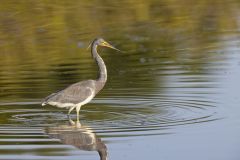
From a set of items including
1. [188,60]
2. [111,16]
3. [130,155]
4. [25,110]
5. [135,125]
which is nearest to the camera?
[130,155]

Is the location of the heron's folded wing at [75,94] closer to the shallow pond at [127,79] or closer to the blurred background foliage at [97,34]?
the shallow pond at [127,79]

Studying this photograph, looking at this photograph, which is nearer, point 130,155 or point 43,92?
point 130,155

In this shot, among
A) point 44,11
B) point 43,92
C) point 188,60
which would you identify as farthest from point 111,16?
point 43,92

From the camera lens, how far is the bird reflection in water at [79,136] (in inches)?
524

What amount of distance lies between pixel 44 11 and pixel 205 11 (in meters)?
5.18

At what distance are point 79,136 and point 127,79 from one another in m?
5.23

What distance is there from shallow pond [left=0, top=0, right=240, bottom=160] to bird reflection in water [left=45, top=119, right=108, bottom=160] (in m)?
0.02

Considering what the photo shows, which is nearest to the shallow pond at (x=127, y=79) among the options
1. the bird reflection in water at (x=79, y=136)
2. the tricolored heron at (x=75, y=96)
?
the bird reflection in water at (x=79, y=136)

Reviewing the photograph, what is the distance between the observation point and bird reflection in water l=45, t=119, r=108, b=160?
524 inches

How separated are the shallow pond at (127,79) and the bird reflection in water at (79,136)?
0.02 meters

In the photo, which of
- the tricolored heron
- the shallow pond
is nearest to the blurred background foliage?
the shallow pond

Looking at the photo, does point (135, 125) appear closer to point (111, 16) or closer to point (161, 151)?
point (161, 151)

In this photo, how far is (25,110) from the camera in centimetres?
A: 1655

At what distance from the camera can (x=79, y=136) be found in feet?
46.6
